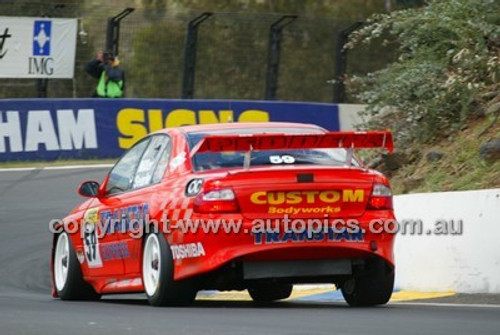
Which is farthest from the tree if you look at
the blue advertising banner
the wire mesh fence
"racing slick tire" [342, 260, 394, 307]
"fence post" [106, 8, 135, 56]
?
the wire mesh fence

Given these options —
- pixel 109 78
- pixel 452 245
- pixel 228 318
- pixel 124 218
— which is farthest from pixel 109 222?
pixel 109 78

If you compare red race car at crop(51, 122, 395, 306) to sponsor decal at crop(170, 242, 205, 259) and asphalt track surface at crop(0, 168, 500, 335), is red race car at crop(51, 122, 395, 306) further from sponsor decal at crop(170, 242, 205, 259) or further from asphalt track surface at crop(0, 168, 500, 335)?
asphalt track surface at crop(0, 168, 500, 335)

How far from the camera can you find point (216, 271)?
9469mm

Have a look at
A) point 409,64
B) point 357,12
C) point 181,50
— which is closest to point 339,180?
point 409,64

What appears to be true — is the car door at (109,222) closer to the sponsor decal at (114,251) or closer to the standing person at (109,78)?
the sponsor decal at (114,251)

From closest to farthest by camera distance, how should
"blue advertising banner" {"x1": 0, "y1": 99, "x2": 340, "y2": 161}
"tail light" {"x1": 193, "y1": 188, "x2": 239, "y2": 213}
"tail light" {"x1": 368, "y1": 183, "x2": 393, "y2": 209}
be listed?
"tail light" {"x1": 193, "y1": 188, "x2": 239, "y2": 213}, "tail light" {"x1": 368, "y1": 183, "x2": 393, "y2": 209}, "blue advertising banner" {"x1": 0, "y1": 99, "x2": 340, "y2": 161}

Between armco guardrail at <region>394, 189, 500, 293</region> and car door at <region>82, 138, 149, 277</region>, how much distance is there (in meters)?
2.73

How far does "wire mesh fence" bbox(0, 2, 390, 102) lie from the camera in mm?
26953

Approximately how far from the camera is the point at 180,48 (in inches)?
1117

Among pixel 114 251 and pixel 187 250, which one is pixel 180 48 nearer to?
pixel 114 251

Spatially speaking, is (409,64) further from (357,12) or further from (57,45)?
(357,12)

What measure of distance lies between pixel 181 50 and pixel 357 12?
14115 mm

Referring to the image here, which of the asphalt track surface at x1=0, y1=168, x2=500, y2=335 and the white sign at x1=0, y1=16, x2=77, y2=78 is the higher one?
the white sign at x1=0, y1=16, x2=77, y2=78

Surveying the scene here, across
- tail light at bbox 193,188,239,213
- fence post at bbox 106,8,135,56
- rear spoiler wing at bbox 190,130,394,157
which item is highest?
fence post at bbox 106,8,135,56
